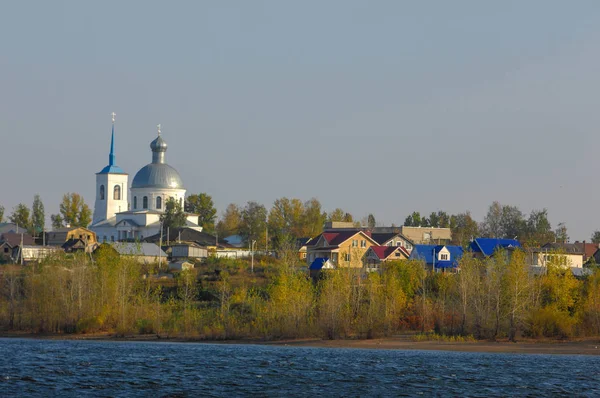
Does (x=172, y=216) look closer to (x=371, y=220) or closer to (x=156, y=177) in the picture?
(x=156, y=177)

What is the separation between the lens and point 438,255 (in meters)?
104

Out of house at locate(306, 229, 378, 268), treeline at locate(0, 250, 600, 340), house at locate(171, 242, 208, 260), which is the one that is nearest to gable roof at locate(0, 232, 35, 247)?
house at locate(171, 242, 208, 260)

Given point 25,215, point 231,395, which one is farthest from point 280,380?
point 25,215

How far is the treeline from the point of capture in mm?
63094

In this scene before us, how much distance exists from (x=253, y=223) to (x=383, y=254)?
37.1m

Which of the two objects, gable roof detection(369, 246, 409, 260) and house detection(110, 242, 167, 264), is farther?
house detection(110, 242, 167, 264)

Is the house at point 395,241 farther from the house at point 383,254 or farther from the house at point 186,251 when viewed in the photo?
the house at point 186,251

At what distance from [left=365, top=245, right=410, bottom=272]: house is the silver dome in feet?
146

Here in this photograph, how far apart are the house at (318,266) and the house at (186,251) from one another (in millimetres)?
16692

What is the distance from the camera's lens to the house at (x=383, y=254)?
347ft

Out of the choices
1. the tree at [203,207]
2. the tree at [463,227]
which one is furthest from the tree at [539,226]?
the tree at [203,207]

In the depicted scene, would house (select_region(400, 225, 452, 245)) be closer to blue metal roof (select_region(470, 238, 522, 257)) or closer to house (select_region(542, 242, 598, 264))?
house (select_region(542, 242, 598, 264))

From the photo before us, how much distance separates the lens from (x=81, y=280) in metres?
68.8

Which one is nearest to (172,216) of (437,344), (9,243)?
(9,243)
